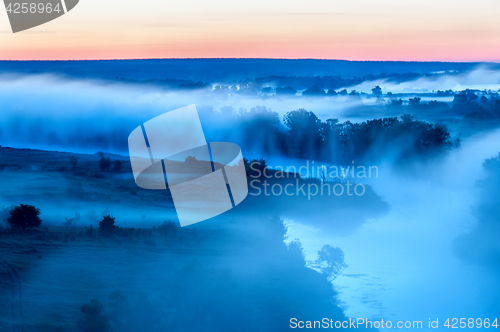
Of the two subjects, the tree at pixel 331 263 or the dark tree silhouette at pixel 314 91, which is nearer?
the tree at pixel 331 263

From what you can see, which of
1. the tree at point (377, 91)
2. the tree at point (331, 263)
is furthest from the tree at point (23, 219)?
the tree at point (377, 91)

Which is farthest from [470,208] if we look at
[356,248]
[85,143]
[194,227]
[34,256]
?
[85,143]

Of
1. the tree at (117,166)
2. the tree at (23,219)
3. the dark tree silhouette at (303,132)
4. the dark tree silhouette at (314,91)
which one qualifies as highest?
the tree at (23,219)

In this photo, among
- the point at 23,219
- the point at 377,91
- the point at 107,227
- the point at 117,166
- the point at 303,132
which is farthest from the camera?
the point at 377,91

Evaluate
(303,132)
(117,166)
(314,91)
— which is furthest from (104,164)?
(314,91)

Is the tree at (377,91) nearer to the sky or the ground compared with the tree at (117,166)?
nearer to the ground

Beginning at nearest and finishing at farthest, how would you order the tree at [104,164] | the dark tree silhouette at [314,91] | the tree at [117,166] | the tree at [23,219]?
the tree at [23,219] < the tree at [117,166] < the tree at [104,164] < the dark tree silhouette at [314,91]

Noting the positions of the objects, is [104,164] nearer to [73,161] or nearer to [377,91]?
[73,161]

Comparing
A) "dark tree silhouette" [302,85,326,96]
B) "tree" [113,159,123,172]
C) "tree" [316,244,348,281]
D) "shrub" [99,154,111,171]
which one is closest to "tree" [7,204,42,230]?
"tree" [316,244,348,281]

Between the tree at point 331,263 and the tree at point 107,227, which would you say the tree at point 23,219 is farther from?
the tree at point 331,263
